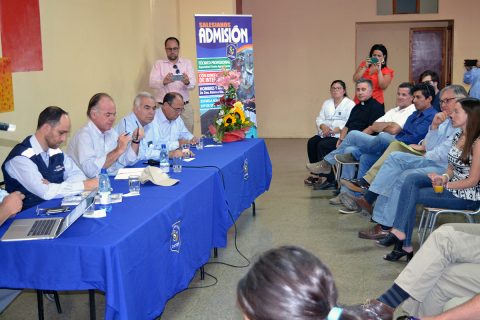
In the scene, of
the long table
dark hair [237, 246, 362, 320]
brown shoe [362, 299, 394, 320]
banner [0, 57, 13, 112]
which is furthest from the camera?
banner [0, 57, 13, 112]

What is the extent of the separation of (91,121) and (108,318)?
75.3 inches

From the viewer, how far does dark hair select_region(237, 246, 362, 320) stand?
1.04 metres

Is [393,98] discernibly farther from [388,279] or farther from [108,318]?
[108,318]

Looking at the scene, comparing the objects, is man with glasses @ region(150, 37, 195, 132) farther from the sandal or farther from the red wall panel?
the red wall panel

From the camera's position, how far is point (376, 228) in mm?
4406

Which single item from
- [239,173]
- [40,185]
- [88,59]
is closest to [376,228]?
[239,173]

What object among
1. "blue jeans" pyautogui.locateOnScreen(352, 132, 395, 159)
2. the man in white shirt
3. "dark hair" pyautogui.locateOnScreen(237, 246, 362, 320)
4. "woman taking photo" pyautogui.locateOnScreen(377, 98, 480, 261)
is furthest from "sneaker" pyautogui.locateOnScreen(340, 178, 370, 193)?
"dark hair" pyautogui.locateOnScreen(237, 246, 362, 320)

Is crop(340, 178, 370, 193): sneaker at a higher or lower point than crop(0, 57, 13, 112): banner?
lower

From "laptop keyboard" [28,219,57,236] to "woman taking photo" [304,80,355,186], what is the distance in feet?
14.2

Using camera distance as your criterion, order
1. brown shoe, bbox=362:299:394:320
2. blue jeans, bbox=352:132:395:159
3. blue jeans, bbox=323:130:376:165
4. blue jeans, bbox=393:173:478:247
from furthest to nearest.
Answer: blue jeans, bbox=323:130:376:165 < blue jeans, bbox=352:132:395:159 < blue jeans, bbox=393:173:478:247 < brown shoe, bbox=362:299:394:320

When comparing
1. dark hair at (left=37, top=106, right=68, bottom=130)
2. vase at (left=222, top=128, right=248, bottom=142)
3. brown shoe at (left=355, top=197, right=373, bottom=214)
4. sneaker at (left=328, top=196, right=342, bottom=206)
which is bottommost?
sneaker at (left=328, top=196, right=342, bottom=206)

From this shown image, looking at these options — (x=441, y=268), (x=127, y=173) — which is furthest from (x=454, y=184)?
(x=127, y=173)

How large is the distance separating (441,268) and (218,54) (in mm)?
5174

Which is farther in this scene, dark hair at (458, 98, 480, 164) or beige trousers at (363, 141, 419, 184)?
beige trousers at (363, 141, 419, 184)
